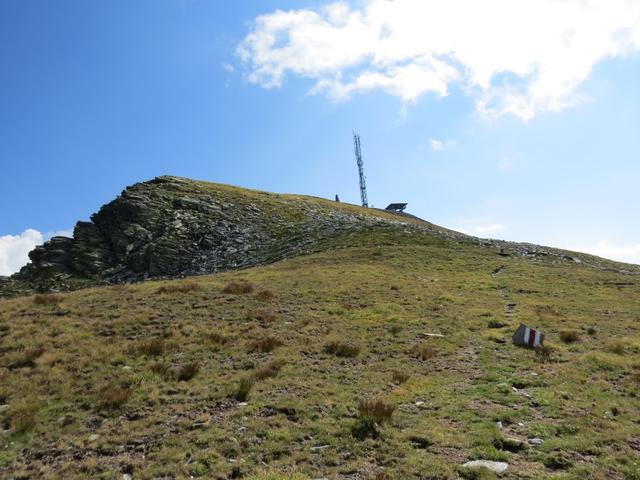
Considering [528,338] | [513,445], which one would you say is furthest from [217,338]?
[528,338]

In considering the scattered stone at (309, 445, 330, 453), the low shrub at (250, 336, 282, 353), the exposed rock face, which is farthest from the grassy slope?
the exposed rock face

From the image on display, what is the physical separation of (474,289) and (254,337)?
20.8 metres

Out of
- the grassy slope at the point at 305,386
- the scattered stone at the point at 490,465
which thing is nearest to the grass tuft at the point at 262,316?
the grassy slope at the point at 305,386

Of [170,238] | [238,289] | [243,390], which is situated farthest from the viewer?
[170,238]

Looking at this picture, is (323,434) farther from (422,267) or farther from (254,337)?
(422,267)

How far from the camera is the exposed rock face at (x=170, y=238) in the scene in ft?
180

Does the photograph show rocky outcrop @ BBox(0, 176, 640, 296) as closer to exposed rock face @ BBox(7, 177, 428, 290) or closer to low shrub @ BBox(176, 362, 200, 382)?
exposed rock face @ BBox(7, 177, 428, 290)

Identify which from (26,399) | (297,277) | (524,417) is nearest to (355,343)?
(524,417)

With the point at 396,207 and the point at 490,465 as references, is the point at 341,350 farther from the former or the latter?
the point at 396,207

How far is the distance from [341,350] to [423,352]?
334 cm

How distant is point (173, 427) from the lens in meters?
12.5

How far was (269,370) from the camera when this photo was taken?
16.7 metres

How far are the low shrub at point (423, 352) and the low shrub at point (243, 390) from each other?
710 centimetres

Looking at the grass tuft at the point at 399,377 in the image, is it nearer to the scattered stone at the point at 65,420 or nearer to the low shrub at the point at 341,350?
the low shrub at the point at 341,350
